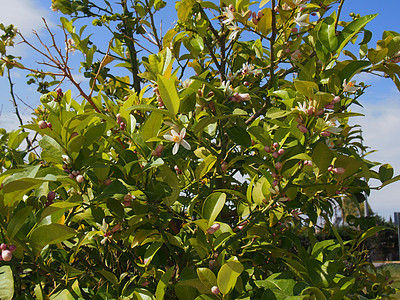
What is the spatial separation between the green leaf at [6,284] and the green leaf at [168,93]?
1.78 feet

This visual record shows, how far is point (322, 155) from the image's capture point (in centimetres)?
101

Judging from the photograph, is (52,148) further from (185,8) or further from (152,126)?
(185,8)

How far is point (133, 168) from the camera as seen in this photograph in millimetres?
1085

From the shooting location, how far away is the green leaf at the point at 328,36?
1086 mm

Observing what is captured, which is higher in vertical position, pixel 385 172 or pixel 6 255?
pixel 385 172

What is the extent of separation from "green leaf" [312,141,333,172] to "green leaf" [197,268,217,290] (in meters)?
0.40

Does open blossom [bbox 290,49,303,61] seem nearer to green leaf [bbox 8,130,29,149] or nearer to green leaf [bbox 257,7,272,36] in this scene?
green leaf [bbox 257,7,272,36]

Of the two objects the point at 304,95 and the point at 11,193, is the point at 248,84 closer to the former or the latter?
the point at 304,95

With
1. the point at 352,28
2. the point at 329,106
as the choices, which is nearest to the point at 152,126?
the point at 329,106

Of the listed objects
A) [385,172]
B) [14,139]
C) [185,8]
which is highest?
[185,8]

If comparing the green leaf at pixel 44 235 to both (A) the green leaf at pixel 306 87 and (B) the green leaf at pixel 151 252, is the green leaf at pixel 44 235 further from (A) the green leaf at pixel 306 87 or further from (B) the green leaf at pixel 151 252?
(A) the green leaf at pixel 306 87

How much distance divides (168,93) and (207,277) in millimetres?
476

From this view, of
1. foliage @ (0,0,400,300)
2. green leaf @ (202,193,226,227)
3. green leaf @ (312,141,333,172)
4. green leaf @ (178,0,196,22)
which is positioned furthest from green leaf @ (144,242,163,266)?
green leaf @ (178,0,196,22)

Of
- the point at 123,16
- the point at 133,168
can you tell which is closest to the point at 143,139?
the point at 133,168
